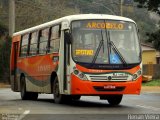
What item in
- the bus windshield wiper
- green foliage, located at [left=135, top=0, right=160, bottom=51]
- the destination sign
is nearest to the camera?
the bus windshield wiper

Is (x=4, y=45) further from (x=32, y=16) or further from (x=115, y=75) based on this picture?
(x=115, y=75)

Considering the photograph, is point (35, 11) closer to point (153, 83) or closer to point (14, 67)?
point (153, 83)

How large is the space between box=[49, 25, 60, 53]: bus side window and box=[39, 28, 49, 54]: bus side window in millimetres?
717

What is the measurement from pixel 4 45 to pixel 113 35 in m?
33.9

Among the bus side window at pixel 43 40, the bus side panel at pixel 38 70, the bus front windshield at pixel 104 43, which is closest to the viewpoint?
the bus front windshield at pixel 104 43

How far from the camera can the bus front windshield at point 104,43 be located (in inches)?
772

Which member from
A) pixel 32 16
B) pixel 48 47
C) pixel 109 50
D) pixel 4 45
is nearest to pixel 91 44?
pixel 109 50

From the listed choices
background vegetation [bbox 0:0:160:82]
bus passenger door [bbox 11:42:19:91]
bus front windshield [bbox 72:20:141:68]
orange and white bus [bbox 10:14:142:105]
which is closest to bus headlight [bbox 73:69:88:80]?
orange and white bus [bbox 10:14:142:105]

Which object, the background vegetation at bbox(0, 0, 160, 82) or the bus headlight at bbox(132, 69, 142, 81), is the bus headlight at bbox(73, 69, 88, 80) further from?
the background vegetation at bbox(0, 0, 160, 82)

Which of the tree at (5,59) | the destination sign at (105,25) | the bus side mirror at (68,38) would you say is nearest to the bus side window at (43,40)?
the bus side mirror at (68,38)

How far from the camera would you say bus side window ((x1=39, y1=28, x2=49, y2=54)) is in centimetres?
2273

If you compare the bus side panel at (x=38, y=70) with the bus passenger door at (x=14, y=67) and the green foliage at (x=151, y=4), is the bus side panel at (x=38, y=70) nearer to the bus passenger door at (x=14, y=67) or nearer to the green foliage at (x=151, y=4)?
the bus passenger door at (x=14, y=67)

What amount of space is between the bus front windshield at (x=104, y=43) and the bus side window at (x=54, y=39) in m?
1.33

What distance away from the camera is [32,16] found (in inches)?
2542
